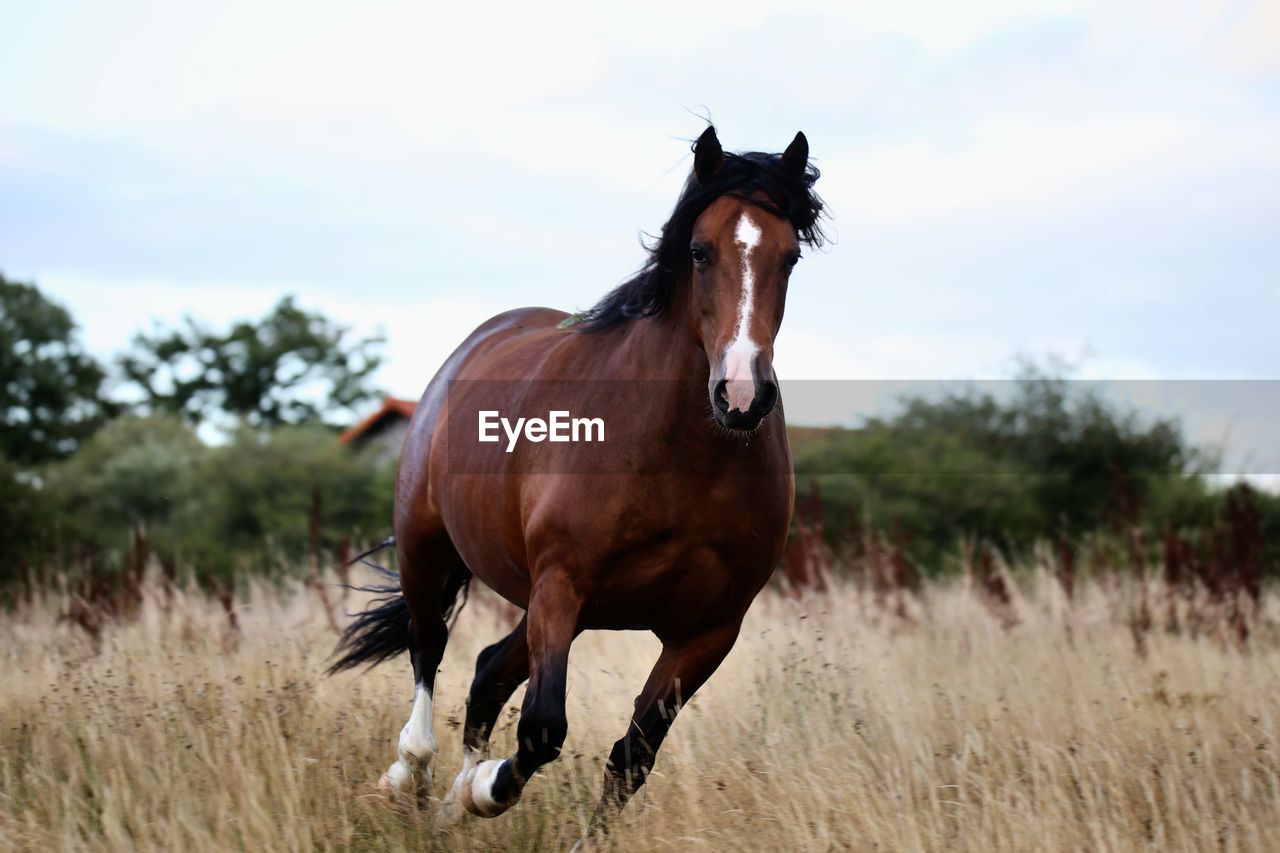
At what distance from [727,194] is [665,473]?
0.93 metres

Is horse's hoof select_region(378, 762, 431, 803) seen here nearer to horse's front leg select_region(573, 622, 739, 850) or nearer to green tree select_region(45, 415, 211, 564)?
horse's front leg select_region(573, 622, 739, 850)

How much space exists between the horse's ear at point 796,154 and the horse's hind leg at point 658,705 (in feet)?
5.29

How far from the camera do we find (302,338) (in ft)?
169

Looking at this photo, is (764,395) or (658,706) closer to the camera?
(764,395)

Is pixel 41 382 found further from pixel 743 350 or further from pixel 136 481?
pixel 743 350

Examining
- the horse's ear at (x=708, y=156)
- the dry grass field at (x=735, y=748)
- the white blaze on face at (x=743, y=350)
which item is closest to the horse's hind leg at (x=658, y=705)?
the dry grass field at (x=735, y=748)

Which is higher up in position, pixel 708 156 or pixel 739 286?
pixel 708 156

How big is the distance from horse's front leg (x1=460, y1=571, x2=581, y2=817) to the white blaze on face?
1009mm

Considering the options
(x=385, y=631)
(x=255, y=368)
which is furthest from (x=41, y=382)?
(x=385, y=631)

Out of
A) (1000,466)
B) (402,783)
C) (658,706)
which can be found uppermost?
(1000,466)

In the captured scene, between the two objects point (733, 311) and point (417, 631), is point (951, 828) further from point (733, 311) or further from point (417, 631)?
point (417, 631)

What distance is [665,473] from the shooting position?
412 cm

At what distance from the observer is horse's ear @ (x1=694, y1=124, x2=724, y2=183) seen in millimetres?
4172

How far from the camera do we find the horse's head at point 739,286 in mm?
3576
